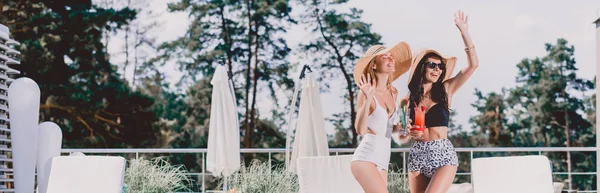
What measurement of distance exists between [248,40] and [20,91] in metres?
13.2

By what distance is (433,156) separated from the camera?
12.7ft

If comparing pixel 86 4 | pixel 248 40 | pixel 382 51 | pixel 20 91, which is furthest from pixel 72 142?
pixel 382 51

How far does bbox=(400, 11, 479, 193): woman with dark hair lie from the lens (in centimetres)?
388

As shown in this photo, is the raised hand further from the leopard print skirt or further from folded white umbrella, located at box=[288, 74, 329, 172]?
folded white umbrella, located at box=[288, 74, 329, 172]

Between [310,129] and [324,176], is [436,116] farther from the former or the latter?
[310,129]

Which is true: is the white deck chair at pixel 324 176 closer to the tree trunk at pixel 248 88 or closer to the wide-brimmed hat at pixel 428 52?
the wide-brimmed hat at pixel 428 52

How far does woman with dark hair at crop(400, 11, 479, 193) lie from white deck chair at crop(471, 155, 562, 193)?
38 cm

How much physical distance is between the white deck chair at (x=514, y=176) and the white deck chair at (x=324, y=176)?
103 centimetres

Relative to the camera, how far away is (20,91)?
4.65 m

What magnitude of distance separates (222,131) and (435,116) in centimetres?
Answer: 343

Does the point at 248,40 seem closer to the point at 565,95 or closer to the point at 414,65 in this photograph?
the point at 565,95

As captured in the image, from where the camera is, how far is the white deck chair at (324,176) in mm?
4965

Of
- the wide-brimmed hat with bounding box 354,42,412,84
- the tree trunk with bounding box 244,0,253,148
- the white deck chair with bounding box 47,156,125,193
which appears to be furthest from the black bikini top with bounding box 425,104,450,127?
the tree trunk with bounding box 244,0,253,148

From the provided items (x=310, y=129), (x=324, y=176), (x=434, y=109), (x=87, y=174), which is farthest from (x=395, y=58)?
(x=310, y=129)
